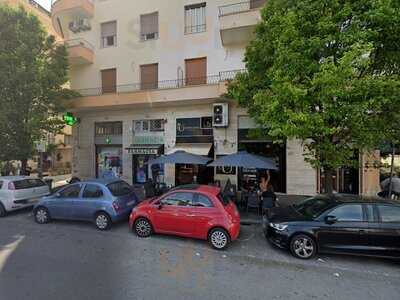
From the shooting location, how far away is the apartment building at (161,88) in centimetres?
1319

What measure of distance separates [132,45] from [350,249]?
1410 centimetres

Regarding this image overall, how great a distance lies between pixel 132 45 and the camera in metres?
15.5

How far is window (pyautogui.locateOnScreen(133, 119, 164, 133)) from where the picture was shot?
15.0 m

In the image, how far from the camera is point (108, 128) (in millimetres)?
16203

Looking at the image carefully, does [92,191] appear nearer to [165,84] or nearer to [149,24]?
[165,84]

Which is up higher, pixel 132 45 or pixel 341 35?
pixel 132 45

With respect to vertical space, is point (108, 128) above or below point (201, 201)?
above

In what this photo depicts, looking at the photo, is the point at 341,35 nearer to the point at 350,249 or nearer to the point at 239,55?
the point at 350,249

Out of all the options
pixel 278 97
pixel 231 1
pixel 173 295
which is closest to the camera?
pixel 173 295

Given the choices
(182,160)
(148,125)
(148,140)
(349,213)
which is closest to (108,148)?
(148,140)

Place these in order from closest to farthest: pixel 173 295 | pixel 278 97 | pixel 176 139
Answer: pixel 173 295 < pixel 278 97 < pixel 176 139

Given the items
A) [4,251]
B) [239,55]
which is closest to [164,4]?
[239,55]

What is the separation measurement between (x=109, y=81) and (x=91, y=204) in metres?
9.76

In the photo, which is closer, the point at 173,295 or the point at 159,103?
the point at 173,295
